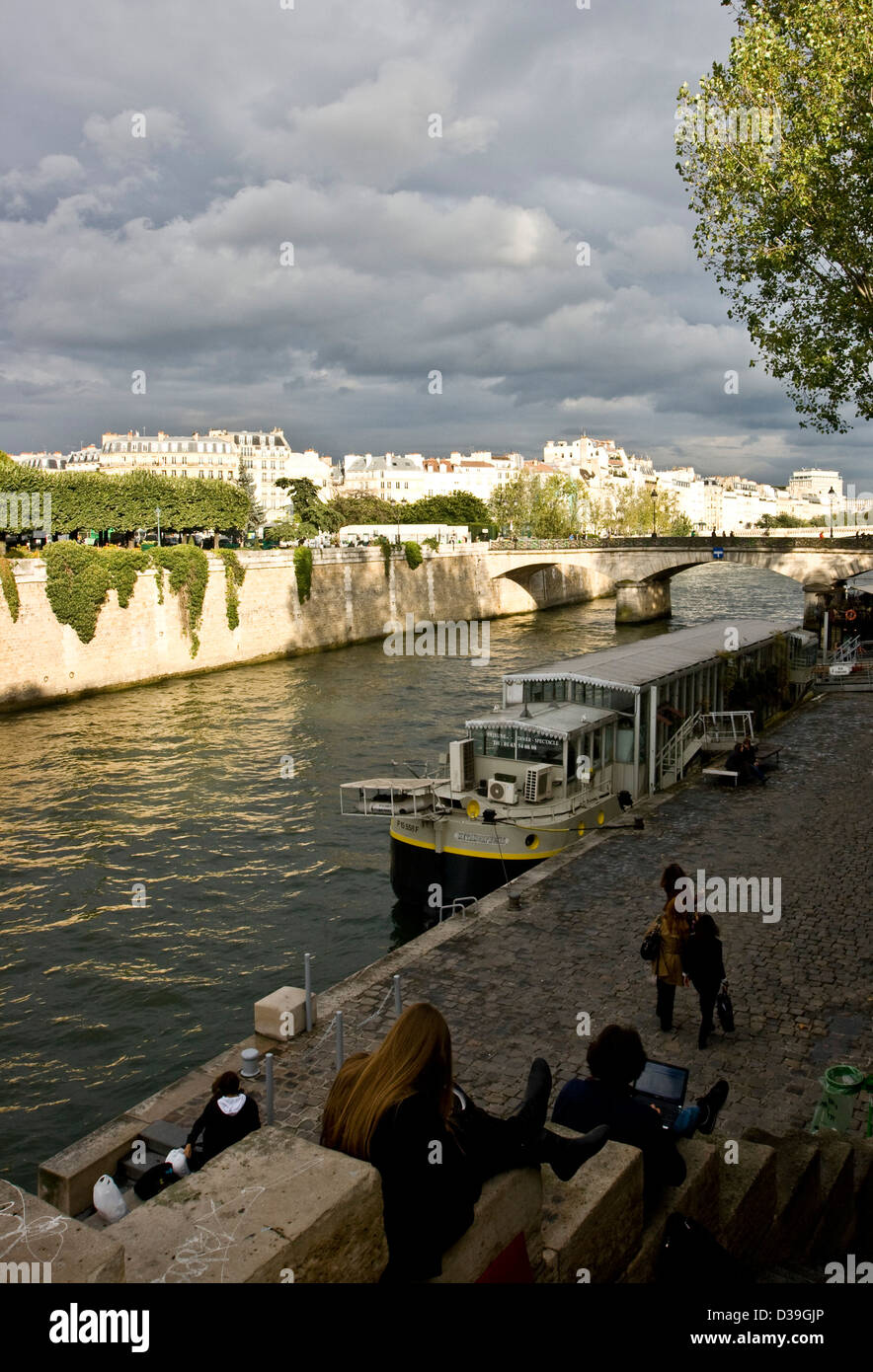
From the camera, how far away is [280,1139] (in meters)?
2.91

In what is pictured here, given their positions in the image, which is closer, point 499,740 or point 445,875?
point 445,875

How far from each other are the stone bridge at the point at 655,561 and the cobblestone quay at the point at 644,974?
37552 mm

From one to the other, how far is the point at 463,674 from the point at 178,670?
9.93 m

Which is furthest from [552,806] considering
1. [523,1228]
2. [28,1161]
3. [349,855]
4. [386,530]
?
[386,530]

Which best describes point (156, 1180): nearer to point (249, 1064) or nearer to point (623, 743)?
point (249, 1064)

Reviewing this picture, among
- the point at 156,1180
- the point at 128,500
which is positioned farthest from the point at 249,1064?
the point at 128,500

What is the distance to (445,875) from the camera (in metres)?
13.6

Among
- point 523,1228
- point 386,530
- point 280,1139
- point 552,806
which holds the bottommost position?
point 552,806

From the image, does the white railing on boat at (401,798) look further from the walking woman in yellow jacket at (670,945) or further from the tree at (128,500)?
the tree at (128,500)

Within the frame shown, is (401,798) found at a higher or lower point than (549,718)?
lower

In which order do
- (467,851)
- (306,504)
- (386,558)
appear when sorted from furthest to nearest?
1. (306,504)
2. (386,558)
3. (467,851)

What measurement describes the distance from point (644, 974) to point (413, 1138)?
23.1 ft

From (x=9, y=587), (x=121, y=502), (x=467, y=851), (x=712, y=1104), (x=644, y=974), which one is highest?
(x=121, y=502)
